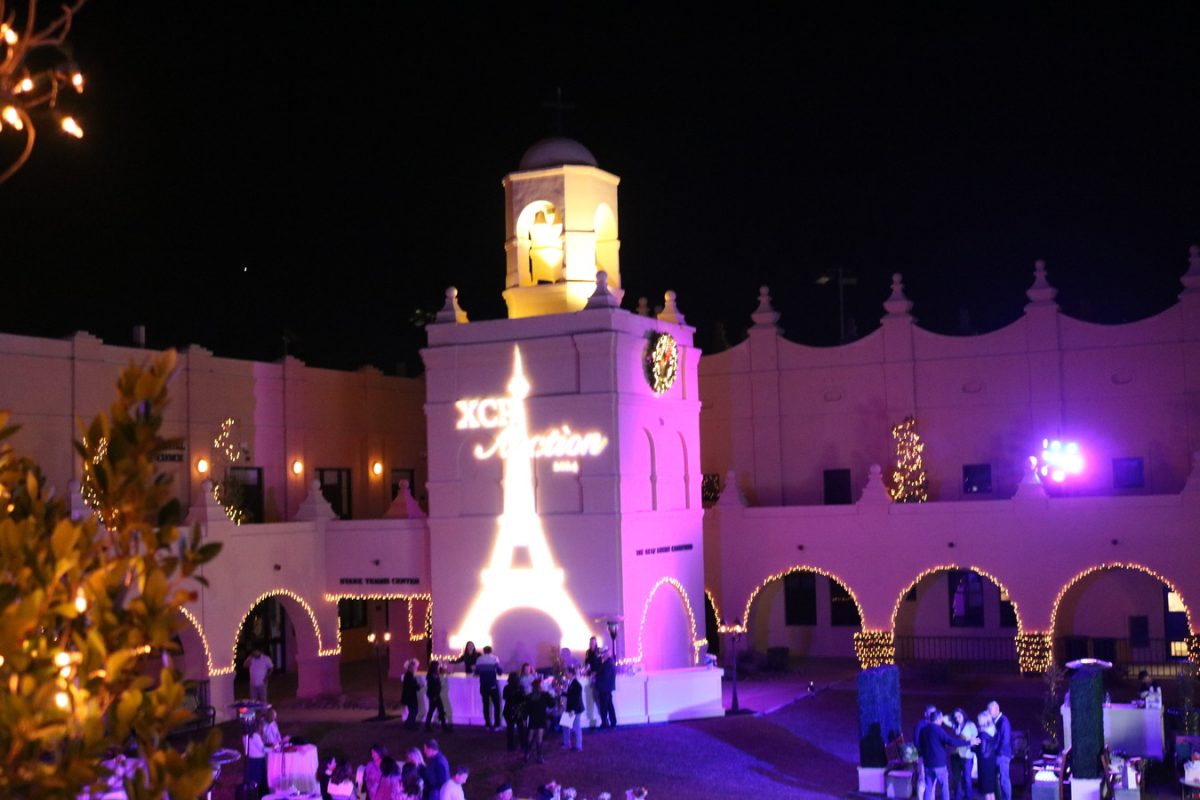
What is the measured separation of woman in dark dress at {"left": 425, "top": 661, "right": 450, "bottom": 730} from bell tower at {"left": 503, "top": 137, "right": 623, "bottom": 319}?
738cm

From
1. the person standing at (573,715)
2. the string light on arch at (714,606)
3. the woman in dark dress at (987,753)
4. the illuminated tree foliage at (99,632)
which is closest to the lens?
the illuminated tree foliage at (99,632)

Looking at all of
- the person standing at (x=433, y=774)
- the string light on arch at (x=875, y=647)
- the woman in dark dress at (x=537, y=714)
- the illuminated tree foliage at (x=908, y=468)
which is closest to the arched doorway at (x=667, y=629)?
the string light on arch at (x=875, y=647)

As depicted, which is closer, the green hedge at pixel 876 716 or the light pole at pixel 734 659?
the green hedge at pixel 876 716

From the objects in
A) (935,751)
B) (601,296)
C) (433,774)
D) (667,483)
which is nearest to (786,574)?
(667,483)

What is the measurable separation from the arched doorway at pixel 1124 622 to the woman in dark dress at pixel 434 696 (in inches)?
511

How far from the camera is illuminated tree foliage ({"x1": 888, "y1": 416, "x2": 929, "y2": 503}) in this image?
31.7 m

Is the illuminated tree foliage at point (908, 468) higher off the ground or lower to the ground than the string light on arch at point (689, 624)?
higher

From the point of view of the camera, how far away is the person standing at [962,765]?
18609 millimetres

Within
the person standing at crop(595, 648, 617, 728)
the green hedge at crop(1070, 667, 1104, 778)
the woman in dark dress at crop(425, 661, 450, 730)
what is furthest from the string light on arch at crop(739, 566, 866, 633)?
the green hedge at crop(1070, 667, 1104, 778)

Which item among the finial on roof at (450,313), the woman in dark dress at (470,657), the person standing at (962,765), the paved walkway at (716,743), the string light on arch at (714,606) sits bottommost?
the paved walkway at (716,743)

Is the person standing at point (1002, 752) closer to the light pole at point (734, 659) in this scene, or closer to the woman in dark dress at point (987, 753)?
the woman in dark dress at point (987, 753)

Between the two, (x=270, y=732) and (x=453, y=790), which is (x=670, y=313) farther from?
(x=453, y=790)

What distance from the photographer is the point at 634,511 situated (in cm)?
2748

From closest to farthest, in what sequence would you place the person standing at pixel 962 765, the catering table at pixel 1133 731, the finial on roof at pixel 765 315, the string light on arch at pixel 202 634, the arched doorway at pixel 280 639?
the person standing at pixel 962 765
the catering table at pixel 1133 731
the string light on arch at pixel 202 634
the arched doorway at pixel 280 639
the finial on roof at pixel 765 315
